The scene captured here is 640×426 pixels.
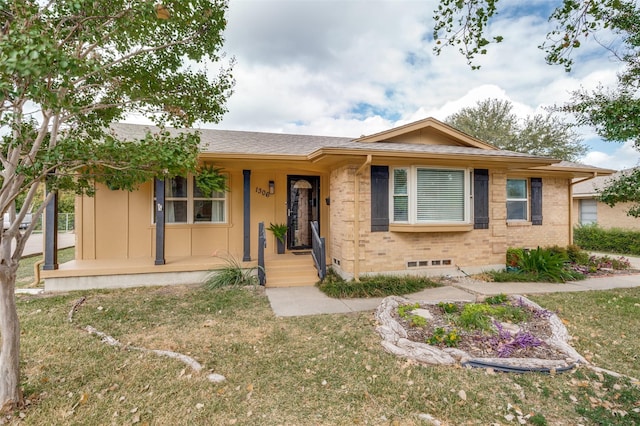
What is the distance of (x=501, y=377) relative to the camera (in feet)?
9.74

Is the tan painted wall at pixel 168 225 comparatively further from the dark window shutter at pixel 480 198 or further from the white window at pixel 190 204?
the dark window shutter at pixel 480 198

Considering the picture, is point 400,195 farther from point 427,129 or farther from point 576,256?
point 576,256

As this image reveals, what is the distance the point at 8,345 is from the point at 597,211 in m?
20.3

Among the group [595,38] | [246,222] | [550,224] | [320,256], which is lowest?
[320,256]

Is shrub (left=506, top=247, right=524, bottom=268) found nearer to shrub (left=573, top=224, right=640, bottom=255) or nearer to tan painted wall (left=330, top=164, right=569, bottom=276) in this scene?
tan painted wall (left=330, top=164, right=569, bottom=276)

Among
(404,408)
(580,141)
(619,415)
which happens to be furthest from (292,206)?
(580,141)

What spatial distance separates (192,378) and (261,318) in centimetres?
166

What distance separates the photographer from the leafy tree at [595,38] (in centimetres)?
340

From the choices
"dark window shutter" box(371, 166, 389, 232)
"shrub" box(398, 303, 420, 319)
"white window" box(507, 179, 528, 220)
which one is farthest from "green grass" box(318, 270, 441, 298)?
"white window" box(507, 179, 528, 220)

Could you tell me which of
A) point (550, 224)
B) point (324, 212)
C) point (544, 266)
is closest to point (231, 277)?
point (324, 212)

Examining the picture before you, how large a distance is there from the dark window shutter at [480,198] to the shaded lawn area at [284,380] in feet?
10.0

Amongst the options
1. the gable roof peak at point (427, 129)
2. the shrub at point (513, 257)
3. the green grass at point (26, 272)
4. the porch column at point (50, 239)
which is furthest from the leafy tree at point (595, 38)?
the green grass at point (26, 272)

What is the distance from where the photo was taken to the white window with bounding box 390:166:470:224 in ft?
21.9

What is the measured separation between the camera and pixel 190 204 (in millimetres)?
7625
